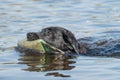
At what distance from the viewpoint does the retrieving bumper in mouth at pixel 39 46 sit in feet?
34.9

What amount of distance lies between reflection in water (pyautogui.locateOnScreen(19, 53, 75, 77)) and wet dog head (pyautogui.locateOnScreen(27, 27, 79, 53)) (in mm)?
452

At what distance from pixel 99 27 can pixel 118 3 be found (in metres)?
4.29

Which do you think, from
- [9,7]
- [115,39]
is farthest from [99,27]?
[9,7]

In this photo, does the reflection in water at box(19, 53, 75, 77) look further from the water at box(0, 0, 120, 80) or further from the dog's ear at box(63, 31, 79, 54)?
the dog's ear at box(63, 31, 79, 54)

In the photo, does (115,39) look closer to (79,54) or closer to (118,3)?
(79,54)

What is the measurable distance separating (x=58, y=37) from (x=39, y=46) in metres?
0.55

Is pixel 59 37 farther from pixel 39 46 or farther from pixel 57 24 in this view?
pixel 57 24

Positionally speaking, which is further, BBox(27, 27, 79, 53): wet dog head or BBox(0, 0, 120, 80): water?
BBox(27, 27, 79, 53): wet dog head

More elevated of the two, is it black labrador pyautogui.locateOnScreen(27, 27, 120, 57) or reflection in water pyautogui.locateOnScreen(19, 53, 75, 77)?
black labrador pyautogui.locateOnScreen(27, 27, 120, 57)

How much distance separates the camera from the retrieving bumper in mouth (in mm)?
10625

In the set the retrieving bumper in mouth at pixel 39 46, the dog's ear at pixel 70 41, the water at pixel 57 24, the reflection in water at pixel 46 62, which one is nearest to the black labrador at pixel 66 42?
the dog's ear at pixel 70 41

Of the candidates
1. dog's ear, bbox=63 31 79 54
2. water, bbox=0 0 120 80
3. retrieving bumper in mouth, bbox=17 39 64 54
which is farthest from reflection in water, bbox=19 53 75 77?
dog's ear, bbox=63 31 79 54

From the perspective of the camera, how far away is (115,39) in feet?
40.0

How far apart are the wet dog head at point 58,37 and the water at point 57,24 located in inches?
23.4
